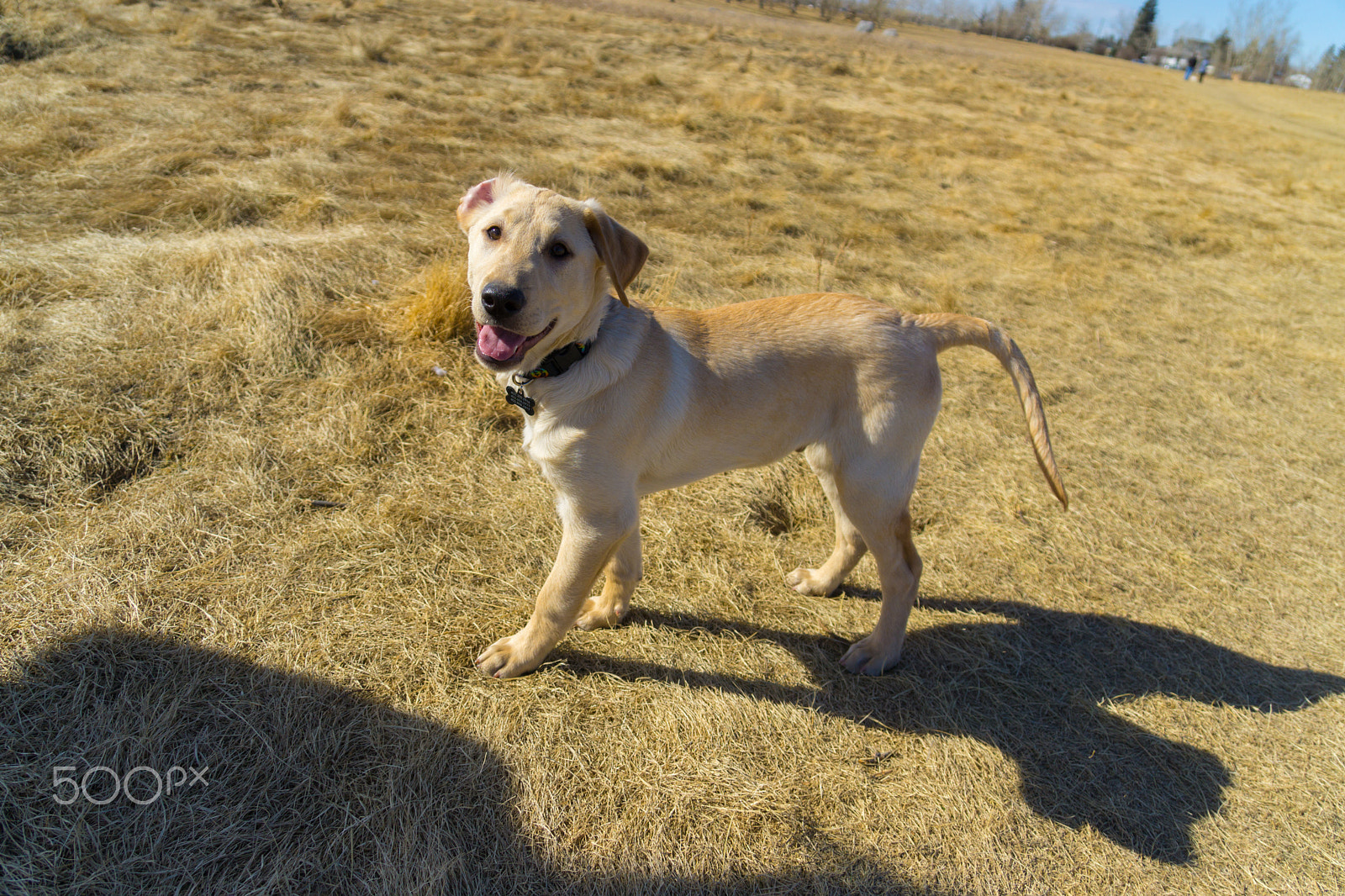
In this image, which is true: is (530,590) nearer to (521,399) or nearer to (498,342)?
(521,399)

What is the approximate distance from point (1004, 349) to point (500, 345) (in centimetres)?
199

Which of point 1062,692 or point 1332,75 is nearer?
point 1062,692

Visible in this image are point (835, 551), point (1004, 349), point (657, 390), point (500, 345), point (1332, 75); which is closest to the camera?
point (500, 345)

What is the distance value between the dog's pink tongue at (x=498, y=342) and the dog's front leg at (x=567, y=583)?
0.59m

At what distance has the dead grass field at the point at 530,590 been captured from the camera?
219 centimetres

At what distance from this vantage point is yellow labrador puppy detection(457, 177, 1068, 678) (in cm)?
231

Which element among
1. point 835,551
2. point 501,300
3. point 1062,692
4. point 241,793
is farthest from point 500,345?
point 1062,692

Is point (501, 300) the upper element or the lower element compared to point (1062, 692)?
upper

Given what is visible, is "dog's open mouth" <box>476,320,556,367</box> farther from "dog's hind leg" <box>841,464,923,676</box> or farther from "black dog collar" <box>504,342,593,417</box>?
"dog's hind leg" <box>841,464,923,676</box>

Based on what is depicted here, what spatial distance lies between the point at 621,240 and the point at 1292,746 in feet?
11.3

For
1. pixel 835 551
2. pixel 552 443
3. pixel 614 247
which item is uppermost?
pixel 614 247

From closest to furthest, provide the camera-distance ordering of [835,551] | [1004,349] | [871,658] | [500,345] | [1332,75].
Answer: [500,345], [1004,349], [871,658], [835,551], [1332,75]

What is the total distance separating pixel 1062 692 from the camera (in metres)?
2.97

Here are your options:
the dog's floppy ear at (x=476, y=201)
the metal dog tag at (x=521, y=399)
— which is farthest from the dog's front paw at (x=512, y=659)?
the dog's floppy ear at (x=476, y=201)
